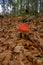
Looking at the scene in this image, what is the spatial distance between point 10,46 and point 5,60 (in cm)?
68

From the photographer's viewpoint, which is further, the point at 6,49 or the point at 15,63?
the point at 6,49

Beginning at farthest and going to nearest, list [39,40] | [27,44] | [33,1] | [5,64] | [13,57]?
[33,1]
[39,40]
[27,44]
[13,57]
[5,64]

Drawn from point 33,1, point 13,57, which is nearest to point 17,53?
point 13,57

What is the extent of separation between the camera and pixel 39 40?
3742 millimetres

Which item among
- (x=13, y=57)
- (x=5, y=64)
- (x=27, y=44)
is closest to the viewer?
(x=5, y=64)

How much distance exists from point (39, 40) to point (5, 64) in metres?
1.41

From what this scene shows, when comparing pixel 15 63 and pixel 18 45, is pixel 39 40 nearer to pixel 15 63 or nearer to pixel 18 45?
pixel 18 45

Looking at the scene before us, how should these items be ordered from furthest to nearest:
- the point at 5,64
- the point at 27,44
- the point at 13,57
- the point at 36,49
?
the point at 27,44
the point at 36,49
the point at 13,57
the point at 5,64

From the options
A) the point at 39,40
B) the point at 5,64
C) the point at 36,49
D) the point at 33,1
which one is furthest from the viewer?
the point at 33,1

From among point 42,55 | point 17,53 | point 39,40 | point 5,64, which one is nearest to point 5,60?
point 5,64

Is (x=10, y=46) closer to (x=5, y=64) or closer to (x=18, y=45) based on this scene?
(x=18, y=45)

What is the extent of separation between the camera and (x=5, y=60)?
2.64m

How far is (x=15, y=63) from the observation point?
2537 millimetres

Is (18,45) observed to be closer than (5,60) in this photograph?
No
